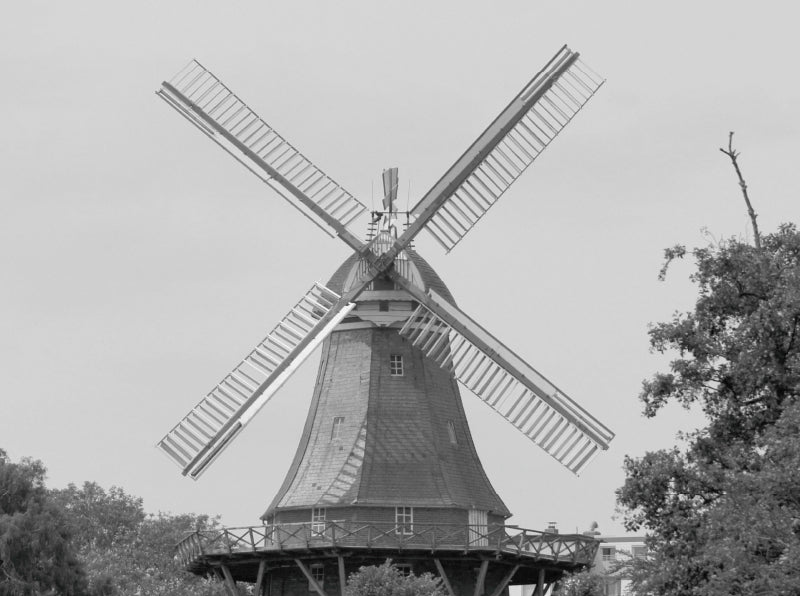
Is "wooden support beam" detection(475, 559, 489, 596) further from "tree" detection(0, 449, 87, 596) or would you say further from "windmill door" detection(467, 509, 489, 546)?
"tree" detection(0, 449, 87, 596)

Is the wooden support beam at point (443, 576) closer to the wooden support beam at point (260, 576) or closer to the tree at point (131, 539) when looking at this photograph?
the wooden support beam at point (260, 576)

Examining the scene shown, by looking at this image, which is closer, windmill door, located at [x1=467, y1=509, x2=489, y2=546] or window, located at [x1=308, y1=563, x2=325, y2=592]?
windmill door, located at [x1=467, y1=509, x2=489, y2=546]

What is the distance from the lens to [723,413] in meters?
27.8

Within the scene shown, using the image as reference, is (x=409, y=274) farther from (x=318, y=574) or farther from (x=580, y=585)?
(x=580, y=585)

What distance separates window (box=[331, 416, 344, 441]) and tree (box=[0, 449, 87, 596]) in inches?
294

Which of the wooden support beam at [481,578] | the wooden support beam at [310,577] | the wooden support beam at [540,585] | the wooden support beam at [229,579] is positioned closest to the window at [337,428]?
the wooden support beam at [310,577]

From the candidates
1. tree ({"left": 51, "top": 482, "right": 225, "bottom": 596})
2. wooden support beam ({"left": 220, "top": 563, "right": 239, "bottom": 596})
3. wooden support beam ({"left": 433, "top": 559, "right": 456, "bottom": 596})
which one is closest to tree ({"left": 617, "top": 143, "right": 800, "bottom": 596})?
wooden support beam ({"left": 433, "top": 559, "right": 456, "bottom": 596})

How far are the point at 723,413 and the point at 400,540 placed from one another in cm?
1677

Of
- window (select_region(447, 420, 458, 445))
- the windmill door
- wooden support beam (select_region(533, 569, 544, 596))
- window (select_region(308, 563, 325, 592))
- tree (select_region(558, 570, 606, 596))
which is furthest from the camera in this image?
tree (select_region(558, 570, 606, 596))

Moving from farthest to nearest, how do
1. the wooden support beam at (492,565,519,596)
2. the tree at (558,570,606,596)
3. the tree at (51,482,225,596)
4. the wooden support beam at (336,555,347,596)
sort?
the tree at (51,482,225,596)
the tree at (558,570,606,596)
the wooden support beam at (492,565,519,596)
the wooden support beam at (336,555,347,596)

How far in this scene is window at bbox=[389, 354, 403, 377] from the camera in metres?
45.7

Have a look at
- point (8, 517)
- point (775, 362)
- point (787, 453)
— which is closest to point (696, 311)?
point (775, 362)

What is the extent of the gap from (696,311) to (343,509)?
58.9 ft

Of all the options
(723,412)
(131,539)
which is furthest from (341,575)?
(131,539)
